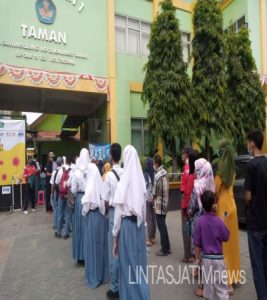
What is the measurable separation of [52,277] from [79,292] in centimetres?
78

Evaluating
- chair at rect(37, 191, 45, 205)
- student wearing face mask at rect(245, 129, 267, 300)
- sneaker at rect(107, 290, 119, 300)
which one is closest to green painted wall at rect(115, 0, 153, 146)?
chair at rect(37, 191, 45, 205)

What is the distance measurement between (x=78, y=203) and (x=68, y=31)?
8659mm

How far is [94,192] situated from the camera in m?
4.62

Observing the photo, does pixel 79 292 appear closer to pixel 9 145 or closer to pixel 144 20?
pixel 9 145

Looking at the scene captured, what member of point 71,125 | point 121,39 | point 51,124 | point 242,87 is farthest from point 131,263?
point 51,124

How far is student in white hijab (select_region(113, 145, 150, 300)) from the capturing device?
139 inches

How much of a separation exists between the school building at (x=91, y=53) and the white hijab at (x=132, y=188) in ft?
29.0

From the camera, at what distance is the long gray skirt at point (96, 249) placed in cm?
460

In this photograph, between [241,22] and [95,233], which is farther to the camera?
[241,22]

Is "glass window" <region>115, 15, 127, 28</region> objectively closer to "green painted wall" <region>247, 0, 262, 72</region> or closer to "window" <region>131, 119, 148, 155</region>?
"window" <region>131, 119, 148, 155</region>

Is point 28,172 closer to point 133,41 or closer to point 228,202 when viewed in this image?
point 133,41

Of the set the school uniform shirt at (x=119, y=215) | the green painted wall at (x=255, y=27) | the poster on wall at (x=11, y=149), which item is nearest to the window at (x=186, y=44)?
the green painted wall at (x=255, y=27)

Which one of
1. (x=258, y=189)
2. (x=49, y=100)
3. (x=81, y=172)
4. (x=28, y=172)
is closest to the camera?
(x=258, y=189)

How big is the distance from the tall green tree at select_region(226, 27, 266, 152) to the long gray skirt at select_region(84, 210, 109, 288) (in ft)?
27.9
